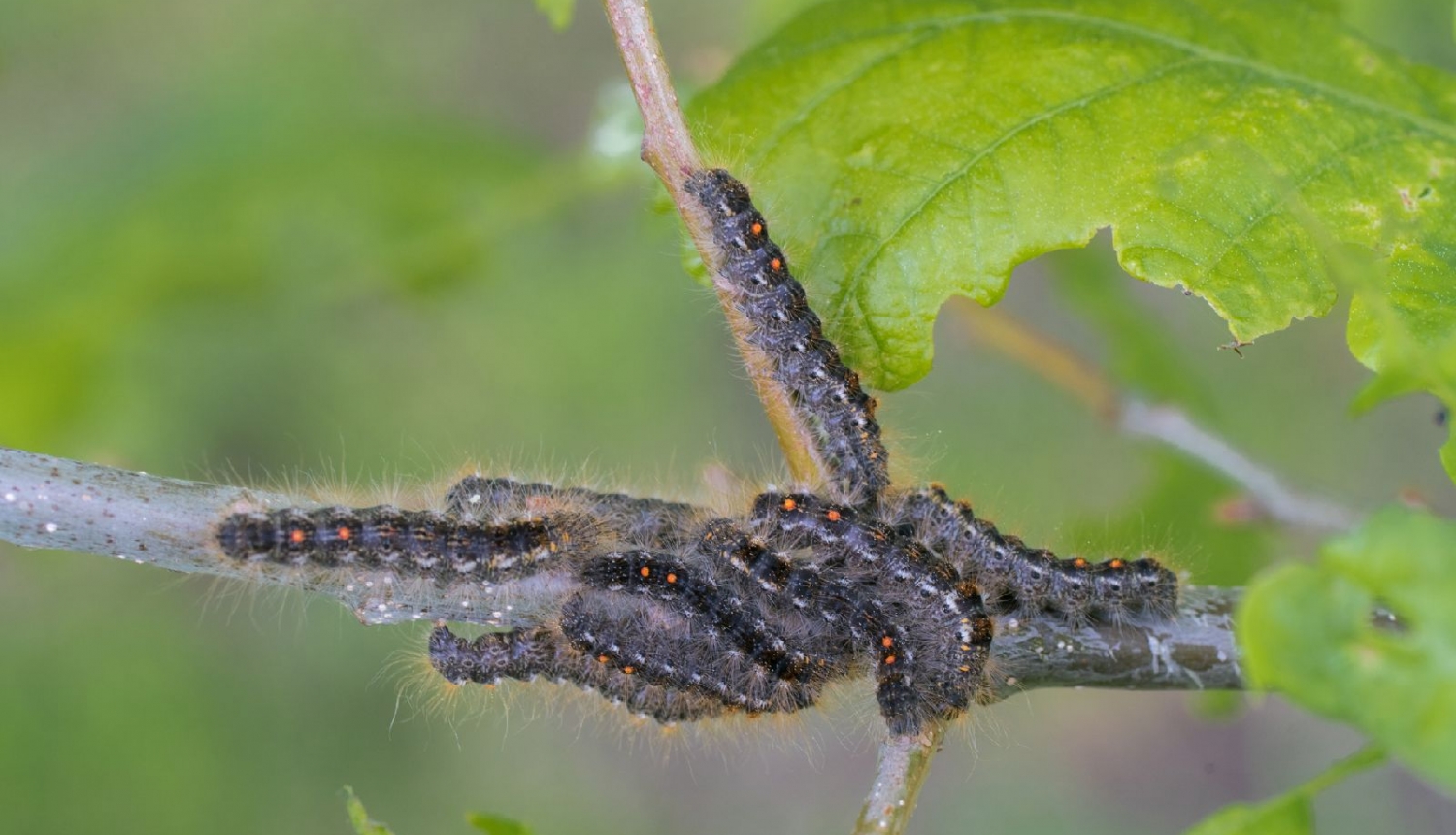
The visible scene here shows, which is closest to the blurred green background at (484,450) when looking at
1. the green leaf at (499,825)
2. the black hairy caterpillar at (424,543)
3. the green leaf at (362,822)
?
the black hairy caterpillar at (424,543)

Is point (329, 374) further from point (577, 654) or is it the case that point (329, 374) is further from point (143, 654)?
point (577, 654)

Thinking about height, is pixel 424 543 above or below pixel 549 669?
above

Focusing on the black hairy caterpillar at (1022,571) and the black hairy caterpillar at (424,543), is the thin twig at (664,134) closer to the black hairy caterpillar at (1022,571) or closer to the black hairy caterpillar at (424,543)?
the black hairy caterpillar at (1022,571)

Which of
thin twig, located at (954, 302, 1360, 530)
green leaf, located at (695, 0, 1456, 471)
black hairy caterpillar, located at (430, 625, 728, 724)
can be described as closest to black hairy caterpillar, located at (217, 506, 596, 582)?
black hairy caterpillar, located at (430, 625, 728, 724)

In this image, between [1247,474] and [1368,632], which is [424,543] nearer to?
[1368,632]

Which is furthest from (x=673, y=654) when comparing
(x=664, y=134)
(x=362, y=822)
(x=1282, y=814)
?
(x=1282, y=814)

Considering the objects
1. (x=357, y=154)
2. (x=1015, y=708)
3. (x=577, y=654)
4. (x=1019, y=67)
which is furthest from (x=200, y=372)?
(x=1019, y=67)
